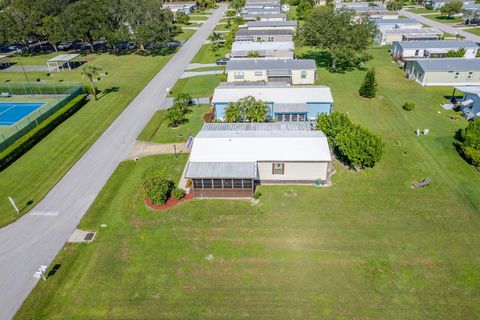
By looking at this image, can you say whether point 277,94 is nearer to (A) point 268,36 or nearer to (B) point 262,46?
(B) point 262,46

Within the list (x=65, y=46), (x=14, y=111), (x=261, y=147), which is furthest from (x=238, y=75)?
(x=65, y=46)

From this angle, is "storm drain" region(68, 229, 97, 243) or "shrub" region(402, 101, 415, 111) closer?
"storm drain" region(68, 229, 97, 243)

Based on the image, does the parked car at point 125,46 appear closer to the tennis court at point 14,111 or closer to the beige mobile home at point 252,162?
the tennis court at point 14,111

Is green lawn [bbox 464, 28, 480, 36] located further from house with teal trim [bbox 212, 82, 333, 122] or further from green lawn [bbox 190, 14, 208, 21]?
green lawn [bbox 190, 14, 208, 21]

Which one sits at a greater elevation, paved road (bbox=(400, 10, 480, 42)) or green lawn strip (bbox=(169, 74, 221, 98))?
paved road (bbox=(400, 10, 480, 42))

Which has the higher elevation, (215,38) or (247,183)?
(215,38)

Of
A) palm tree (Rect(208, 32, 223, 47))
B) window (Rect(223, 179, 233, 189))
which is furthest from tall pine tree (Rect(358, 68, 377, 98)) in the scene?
palm tree (Rect(208, 32, 223, 47))

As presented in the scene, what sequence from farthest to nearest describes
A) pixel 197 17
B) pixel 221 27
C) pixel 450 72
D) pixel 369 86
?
pixel 197 17 < pixel 221 27 < pixel 450 72 < pixel 369 86

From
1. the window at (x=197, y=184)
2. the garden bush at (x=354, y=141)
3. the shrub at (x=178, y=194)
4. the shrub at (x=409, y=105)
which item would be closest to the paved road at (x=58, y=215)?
the shrub at (x=178, y=194)
